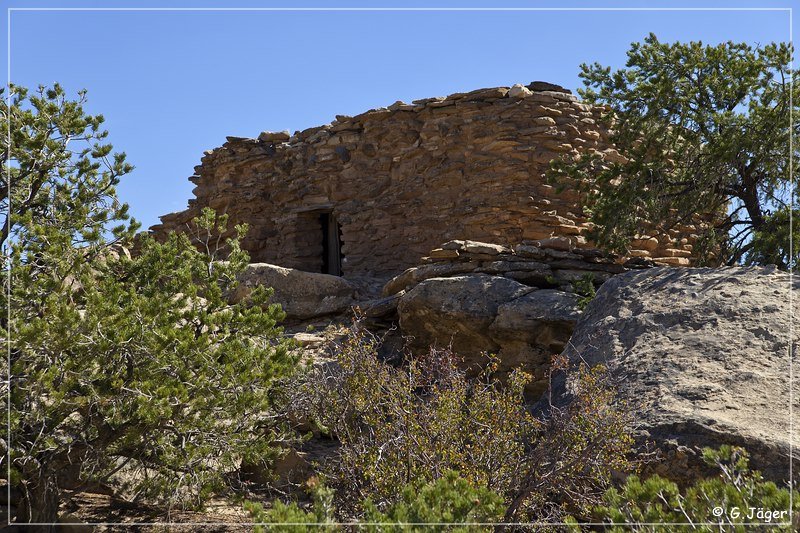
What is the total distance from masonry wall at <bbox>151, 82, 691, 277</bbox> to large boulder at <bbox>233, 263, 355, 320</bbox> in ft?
4.43

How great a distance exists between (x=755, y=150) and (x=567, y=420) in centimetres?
559

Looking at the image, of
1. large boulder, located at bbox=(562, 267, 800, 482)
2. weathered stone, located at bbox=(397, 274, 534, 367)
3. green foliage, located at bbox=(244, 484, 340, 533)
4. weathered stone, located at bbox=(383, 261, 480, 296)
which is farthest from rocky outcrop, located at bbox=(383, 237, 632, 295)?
green foliage, located at bbox=(244, 484, 340, 533)

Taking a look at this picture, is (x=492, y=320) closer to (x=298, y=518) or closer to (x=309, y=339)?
(x=309, y=339)

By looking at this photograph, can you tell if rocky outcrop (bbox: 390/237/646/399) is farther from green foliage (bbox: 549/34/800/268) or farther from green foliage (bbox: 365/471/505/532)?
green foliage (bbox: 365/471/505/532)

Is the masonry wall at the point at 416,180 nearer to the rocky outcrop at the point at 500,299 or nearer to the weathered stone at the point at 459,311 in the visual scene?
the rocky outcrop at the point at 500,299

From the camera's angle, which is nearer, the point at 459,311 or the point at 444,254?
the point at 459,311

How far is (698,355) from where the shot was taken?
6.73 meters

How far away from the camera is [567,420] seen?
6.06m

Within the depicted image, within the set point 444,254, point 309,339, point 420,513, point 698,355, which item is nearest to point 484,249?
point 444,254

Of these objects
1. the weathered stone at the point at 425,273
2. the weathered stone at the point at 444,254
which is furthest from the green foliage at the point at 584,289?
the weathered stone at the point at 444,254

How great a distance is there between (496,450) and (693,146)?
629cm

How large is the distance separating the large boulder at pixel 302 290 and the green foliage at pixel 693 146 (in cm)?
328

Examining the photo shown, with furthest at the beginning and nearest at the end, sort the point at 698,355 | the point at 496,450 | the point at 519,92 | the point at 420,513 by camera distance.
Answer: the point at 519,92 → the point at 698,355 → the point at 496,450 → the point at 420,513

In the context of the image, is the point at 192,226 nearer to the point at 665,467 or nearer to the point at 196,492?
the point at 196,492
